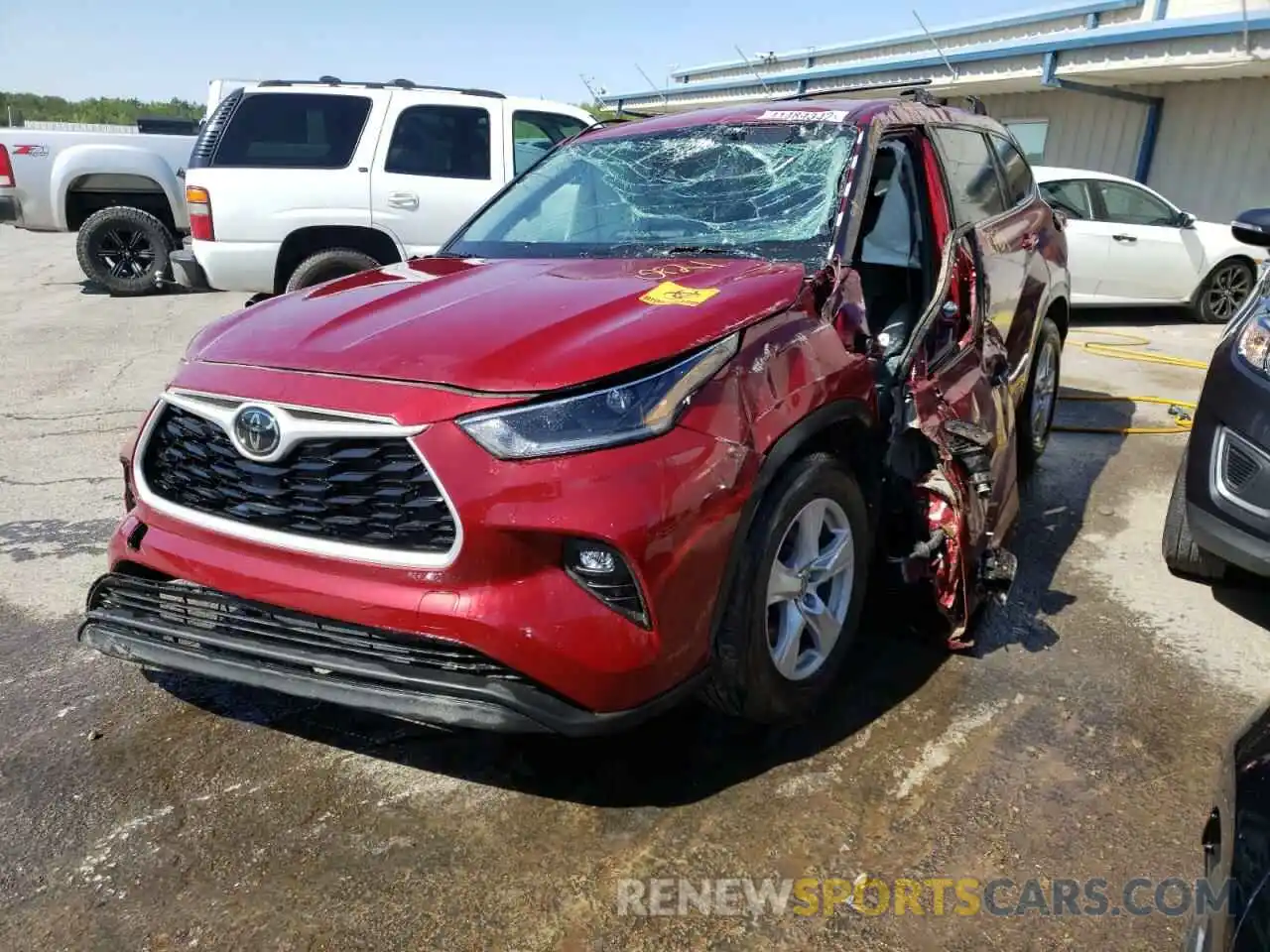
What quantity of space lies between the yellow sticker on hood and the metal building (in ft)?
35.9

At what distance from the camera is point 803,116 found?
144 inches

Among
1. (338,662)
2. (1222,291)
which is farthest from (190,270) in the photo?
(1222,291)

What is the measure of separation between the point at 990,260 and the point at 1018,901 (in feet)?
8.50

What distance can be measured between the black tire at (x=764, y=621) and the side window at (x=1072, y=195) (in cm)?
822

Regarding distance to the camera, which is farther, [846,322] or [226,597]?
[846,322]

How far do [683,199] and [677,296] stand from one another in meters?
1.06

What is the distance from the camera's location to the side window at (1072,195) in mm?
9781

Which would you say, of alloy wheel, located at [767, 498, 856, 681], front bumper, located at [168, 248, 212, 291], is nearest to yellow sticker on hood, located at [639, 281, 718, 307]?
alloy wheel, located at [767, 498, 856, 681]

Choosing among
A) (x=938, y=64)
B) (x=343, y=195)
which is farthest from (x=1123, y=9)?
(x=343, y=195)

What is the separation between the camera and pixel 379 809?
262 centimetres

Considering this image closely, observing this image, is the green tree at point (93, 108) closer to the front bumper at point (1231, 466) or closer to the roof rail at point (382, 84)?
the roof rail at point (382, 84)

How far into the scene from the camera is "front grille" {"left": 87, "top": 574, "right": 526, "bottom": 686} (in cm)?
229

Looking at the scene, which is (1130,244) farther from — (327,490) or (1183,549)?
(327,490)

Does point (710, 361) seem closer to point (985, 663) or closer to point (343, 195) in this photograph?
point (985, 663)
